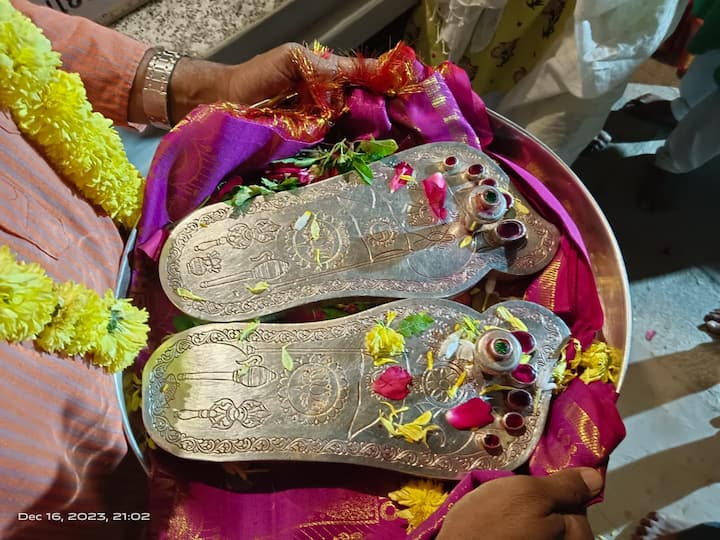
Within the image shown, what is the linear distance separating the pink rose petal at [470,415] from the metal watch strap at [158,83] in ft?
1.32

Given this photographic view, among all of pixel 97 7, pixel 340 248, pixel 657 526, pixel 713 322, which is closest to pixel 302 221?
pixel 340 248

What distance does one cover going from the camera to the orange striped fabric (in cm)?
37

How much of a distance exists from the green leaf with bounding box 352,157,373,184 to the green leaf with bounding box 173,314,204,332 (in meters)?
0.21

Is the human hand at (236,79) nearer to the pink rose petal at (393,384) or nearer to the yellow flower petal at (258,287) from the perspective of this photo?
the yellow flower petal at (258,287)

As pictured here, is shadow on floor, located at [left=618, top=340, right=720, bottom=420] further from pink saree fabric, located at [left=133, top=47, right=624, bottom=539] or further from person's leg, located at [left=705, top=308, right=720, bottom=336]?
pink saree fabric, located at [left=133, top=47, right=624, bottom=539]

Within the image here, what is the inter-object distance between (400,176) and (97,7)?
47 cm

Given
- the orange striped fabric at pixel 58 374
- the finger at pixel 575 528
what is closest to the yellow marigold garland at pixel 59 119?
the orange striped fabric at pixel 58 374

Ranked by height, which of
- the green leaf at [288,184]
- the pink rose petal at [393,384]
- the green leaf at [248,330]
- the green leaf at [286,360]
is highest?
the green leaf at [288,184]

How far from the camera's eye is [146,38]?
29.3 inches

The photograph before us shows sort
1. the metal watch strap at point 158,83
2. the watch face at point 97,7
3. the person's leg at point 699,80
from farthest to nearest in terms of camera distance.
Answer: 1. the person's leg at point 699,80
2. the watch face at point 97,7
3. the metal watch strap at point 158,83

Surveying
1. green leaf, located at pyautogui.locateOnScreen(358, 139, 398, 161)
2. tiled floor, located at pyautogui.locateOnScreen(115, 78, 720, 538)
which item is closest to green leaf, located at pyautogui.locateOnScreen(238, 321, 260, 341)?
green leaf, located at pyautogui.locateOnScreen(358, 139, 398, 161)

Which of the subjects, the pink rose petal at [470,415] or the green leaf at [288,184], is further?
the green leaf at [288,184]

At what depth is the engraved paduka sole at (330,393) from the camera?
1.48ft

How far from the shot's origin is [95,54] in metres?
0.52
